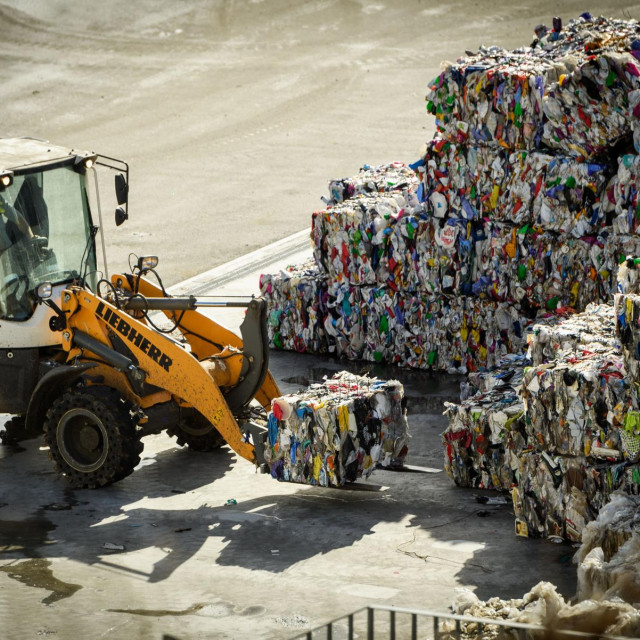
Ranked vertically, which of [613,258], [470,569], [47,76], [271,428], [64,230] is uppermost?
[47,76]

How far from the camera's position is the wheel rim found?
12.1 meters

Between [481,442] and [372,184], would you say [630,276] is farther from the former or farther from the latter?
[372,184]

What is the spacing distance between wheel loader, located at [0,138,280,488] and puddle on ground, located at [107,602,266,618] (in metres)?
2.10

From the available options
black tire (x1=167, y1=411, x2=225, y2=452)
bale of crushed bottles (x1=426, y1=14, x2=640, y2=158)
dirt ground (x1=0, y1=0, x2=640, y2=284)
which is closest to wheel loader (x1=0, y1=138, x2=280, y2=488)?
black tire (x1=167, y1=411, x2=225, y2=452)

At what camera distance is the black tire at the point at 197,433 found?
13.0 meters

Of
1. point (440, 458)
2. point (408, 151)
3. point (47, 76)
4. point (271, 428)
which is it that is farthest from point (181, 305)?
point (47, 76)

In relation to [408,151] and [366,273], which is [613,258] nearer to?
[366,273]

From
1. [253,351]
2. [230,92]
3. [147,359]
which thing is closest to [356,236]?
[253,351]

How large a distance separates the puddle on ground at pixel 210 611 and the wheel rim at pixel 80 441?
253 cm

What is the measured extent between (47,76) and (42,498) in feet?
73.5

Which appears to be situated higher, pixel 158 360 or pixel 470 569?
pixel 158 360

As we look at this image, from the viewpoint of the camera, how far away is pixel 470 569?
33.4ft

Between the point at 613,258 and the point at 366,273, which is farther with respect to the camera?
the point at 366,273

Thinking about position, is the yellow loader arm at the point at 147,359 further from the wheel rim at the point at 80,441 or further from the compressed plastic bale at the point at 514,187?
the compressed plastic bale at the point at 514,187
